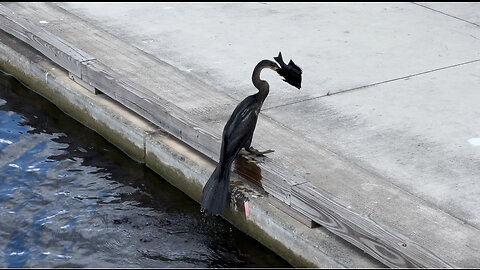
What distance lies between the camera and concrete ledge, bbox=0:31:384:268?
5965 mm

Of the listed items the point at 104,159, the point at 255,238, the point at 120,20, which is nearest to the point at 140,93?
the point at 104,159

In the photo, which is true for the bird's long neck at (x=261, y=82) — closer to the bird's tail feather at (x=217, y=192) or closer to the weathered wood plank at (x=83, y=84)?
the bird's tail feather at (x=217, y=192)

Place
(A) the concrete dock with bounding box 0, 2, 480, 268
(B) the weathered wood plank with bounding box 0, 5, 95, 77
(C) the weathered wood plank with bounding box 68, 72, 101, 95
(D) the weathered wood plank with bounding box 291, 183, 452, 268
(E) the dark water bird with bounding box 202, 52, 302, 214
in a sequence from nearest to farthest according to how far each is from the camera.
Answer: (D) the weathered wood plank with bounding box 291, 183, 452, 268, (A) the concrete dock with bounding box 0, 2, 480, 268, (E) the dark water bird with bounding box 202, 52, 302, 214, (C) the weathered wood plank with bounding box 68, 72, 101, 95, (B) the weathered wood plank with bounding box 0, 5, 95, 77

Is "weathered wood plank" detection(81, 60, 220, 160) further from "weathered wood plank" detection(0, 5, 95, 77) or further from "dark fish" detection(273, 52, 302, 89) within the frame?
"dark fish" detection(273, 52, 302, 89)

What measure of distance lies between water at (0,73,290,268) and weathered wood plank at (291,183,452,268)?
462 millimetres

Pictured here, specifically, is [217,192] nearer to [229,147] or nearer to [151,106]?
[229,147]

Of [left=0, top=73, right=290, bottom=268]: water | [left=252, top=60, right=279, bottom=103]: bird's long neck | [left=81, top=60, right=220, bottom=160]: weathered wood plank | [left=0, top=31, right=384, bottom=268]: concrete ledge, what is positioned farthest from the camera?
[left=81, top=60, right=220, bottom=160]: weathered wood plank

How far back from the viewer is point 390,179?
22.1 ft

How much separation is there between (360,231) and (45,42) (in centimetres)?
424

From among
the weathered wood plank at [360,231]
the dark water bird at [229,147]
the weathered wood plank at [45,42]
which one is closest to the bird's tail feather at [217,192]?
the dark water bird at [229,147]

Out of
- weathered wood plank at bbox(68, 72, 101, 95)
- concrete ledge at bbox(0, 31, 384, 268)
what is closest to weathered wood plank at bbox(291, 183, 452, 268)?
concrete ledge at bbox(0, 31, 384, 268)

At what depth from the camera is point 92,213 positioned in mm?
6895

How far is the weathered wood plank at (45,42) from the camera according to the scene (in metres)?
8.42

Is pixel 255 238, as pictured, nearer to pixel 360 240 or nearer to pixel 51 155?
pixel 360 240
